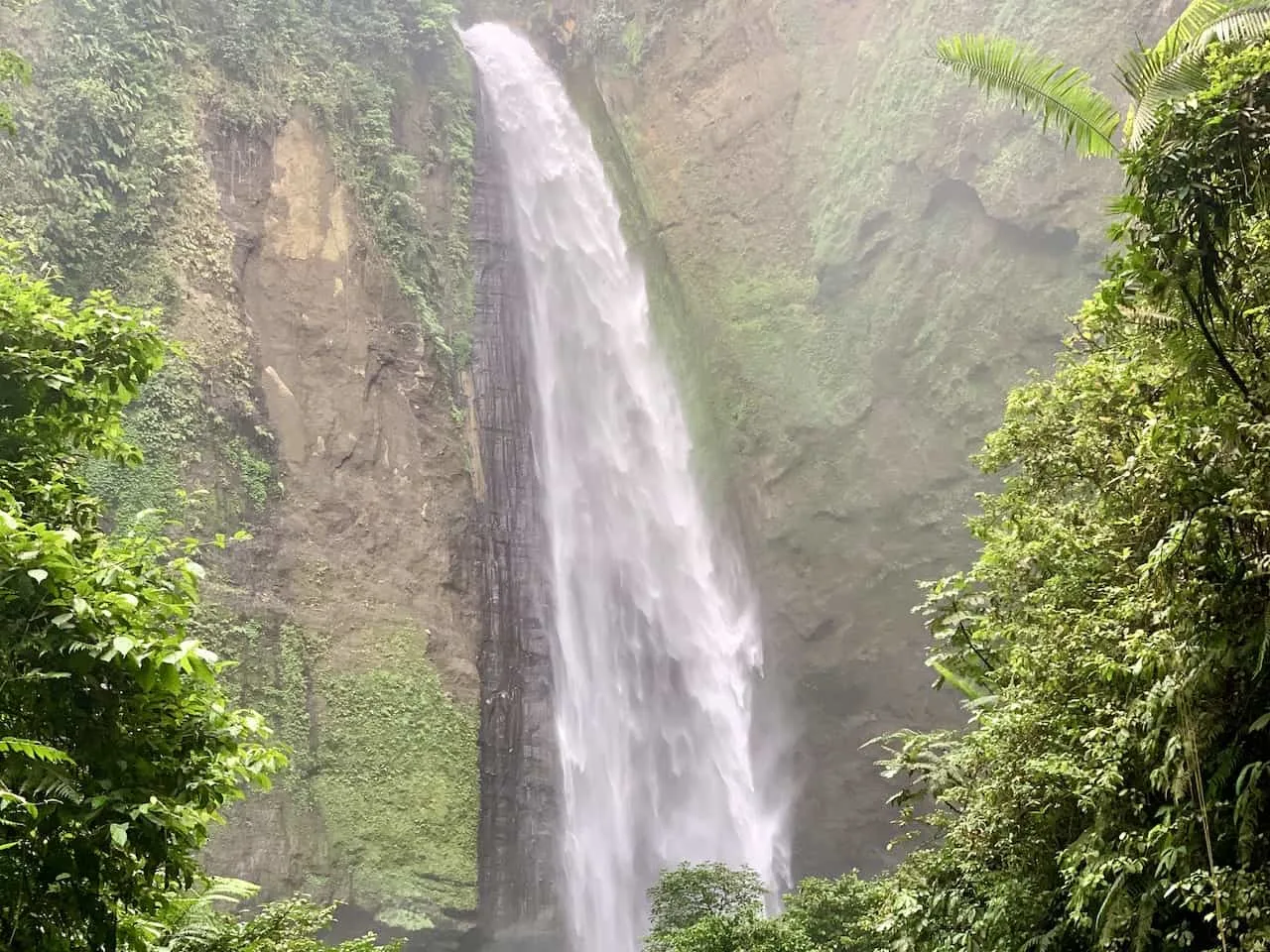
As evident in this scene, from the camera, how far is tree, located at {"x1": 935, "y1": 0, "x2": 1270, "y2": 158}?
512 centimetres

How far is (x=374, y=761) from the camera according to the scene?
15.0 meters

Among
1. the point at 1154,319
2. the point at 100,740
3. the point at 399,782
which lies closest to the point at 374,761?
the point at 399,782

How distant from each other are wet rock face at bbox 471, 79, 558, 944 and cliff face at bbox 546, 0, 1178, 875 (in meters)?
4.80

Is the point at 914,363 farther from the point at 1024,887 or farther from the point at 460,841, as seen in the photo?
the point at 1024,887

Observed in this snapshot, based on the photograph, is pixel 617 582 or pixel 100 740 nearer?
pixel 100 740

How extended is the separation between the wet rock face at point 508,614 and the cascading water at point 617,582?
1.26 feet

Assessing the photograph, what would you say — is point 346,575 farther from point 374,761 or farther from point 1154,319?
point 1154,319

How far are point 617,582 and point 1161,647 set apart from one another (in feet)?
52.3

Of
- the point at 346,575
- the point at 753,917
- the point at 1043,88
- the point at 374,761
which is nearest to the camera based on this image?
the point at 1043,88

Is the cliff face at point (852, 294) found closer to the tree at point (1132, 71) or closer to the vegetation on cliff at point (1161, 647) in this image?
the tree at point (1132, 71)

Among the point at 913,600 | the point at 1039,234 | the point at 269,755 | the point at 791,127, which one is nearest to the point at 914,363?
the point at 1039,234

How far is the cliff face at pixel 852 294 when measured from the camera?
1962 cm

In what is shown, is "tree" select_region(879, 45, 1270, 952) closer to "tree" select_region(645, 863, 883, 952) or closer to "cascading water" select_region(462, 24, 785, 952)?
"tree" select_region(645, 863, 883, 952)

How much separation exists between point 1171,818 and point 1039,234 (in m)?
18.0
